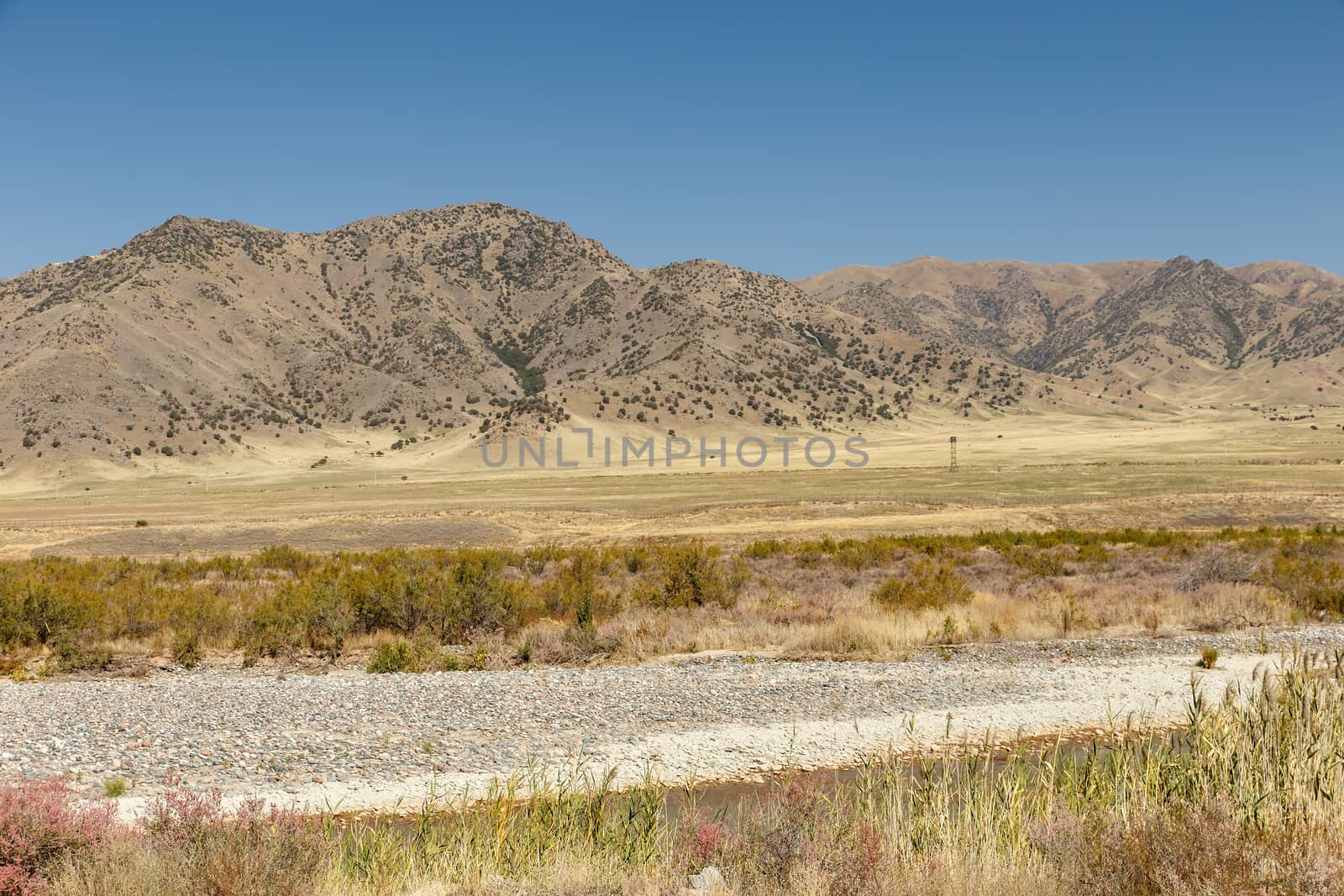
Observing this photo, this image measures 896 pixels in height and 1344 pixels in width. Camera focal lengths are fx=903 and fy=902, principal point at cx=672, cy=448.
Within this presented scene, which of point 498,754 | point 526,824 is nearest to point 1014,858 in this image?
point 526,824

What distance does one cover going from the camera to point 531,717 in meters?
14.3

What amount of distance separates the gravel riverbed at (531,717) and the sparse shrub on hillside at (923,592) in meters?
4.79

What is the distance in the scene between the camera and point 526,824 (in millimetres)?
Result: 7145

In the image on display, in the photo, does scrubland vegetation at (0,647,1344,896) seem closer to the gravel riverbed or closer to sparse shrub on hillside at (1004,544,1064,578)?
the gravel riverbed

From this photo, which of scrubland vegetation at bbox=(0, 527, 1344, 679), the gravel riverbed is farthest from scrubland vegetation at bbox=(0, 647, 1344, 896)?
scrubland vegetation at bbox=(0, 527, 1344, 679)

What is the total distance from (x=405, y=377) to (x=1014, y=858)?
576 feet

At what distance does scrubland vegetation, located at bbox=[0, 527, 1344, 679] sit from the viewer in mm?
20641

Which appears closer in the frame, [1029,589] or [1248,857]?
[1248,857]

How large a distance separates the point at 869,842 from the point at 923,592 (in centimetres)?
1983

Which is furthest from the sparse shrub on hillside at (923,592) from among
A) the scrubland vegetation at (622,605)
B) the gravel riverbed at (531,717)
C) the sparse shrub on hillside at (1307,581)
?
the sparse shrub on hillside at (1307,581)

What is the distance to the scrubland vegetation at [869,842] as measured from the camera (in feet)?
18.4

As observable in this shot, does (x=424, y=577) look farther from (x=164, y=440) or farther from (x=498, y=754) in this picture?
(x=164, y=440)

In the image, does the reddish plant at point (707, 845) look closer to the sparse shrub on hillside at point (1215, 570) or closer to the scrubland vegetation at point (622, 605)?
the scrubland vegetation at point (622, 605)

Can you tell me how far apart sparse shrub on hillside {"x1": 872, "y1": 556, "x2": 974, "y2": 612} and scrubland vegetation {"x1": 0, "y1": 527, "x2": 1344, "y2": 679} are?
0.30 feet
